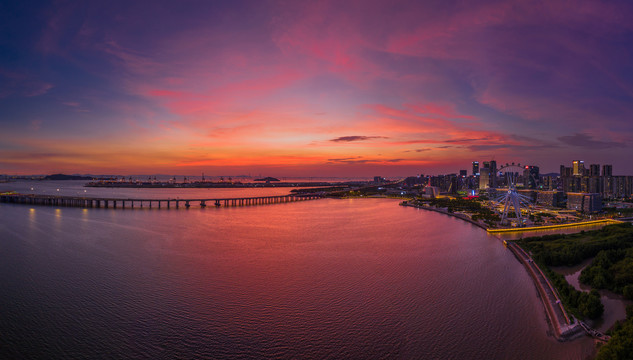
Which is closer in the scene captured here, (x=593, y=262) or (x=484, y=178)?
(x=593, y=262)

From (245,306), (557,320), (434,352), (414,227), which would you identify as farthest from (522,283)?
(414,227)

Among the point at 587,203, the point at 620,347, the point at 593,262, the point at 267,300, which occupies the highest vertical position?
the point at 587,203

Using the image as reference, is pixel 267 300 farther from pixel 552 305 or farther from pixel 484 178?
pixel 484 178

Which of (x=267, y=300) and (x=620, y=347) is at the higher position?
(x=620, y=347)

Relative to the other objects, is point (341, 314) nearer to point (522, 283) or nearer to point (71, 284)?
point (522, 283)

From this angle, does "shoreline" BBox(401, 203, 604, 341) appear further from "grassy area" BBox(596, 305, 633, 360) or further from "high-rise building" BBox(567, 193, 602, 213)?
"high-rise building" BBox(567, 193, 602, 213)

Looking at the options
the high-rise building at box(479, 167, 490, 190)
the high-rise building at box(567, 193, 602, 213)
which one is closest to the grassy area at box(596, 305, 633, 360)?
the high-rise building at box(567, 193, 602, 213)

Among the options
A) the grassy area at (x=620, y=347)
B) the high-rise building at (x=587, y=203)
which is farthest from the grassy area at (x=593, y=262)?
the high-rise building at (x=587, y=203)

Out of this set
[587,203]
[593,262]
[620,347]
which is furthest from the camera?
[587,203]

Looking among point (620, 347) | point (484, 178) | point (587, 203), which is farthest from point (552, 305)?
point (484, 178)
